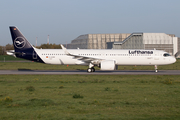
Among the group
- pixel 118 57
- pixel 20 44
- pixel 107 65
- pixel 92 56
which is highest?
pixel 20 44

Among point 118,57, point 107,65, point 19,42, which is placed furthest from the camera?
point 19,42

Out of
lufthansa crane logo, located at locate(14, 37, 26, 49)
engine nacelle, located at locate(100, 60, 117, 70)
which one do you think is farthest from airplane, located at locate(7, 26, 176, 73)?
engine nacelle, located at locate(100, 60, 117, 70)

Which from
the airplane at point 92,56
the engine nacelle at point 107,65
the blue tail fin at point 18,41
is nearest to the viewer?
the engine nacelle at point 107,65

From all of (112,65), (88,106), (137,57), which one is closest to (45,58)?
(112,65)

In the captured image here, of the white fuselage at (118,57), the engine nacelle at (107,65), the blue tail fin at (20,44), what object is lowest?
the engine nacelle at (107,65)

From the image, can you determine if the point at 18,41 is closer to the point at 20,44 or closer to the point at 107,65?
the point at 20,44

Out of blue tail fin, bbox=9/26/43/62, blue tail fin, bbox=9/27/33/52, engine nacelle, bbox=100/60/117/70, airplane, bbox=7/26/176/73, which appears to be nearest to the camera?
engine nacelle, bbox=100/60/117/70

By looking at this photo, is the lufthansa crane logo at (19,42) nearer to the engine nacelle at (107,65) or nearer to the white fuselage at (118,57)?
the white fuselage at (118,57)

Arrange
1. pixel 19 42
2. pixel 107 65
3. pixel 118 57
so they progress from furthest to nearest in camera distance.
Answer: pixel 19 42 → pixel 118 57 → pixel 107 65

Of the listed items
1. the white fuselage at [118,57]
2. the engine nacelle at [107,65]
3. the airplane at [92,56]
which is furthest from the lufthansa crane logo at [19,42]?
the engine nacelle at [107,65]

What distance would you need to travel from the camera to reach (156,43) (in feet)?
254

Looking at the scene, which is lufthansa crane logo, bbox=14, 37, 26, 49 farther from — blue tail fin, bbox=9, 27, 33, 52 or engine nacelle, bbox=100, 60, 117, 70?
engine nacelle, bbox=100, 60, 117, 70

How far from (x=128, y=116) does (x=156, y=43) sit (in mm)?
72948

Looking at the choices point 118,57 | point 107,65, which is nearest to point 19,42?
point 107,65
